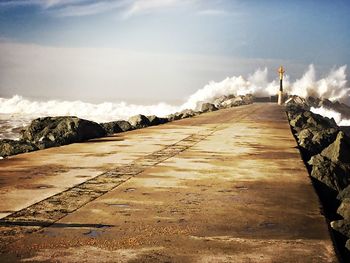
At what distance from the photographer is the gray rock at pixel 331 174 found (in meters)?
5.29

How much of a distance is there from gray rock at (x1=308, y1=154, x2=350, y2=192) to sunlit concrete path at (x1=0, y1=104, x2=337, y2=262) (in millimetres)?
192

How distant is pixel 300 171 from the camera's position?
5297mm

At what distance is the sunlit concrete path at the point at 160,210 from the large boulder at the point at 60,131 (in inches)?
78.7

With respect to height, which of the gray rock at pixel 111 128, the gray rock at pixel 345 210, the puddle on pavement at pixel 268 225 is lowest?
the gray rock at pixel 345 210

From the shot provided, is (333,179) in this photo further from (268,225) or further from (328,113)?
(328,113)

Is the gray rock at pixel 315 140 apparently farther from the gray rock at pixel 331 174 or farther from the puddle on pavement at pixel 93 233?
the puddle on pavement at pixel 93 233

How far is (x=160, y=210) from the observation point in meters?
3.51

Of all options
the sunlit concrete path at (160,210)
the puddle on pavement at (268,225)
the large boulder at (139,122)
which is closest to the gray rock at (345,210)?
the sunlit concrete path at (160,210)

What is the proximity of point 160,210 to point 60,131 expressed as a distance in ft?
18.7

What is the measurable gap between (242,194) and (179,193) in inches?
22.7

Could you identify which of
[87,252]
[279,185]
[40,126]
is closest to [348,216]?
[279,185]

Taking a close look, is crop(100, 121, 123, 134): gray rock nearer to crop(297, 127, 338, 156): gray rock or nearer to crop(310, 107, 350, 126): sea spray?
crop(297, 127, 338, 156): gray rock

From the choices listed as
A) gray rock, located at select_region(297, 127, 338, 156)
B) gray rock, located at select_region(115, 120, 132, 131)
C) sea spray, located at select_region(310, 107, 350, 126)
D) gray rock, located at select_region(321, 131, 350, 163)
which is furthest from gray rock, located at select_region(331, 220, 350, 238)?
sea spray, located at select_region(310, 107, 350, 126)

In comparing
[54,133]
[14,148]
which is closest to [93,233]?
[14,148]
